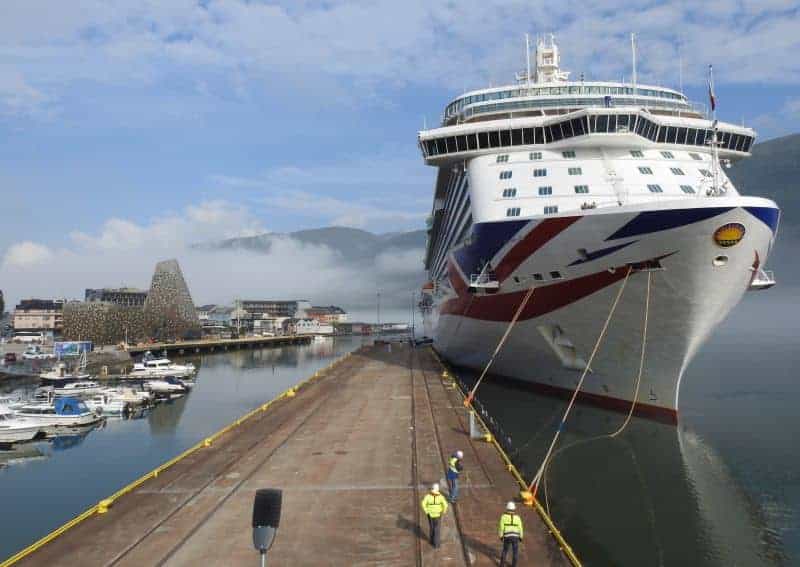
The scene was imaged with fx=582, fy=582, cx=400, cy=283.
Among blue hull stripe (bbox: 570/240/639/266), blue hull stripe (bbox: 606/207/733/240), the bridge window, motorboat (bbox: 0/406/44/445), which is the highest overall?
the bridge window

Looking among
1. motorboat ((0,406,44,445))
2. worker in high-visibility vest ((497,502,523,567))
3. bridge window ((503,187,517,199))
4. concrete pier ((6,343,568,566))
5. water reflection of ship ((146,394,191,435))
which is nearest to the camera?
worker in high-visibility vest ((497,502,523,567))

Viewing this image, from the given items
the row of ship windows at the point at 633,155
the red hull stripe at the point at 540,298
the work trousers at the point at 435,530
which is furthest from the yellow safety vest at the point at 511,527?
the row of ship windows at the point at 633,155

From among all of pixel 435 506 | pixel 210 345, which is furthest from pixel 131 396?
pixel 210 345

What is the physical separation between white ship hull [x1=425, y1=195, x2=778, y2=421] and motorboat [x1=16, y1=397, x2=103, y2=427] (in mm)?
23813

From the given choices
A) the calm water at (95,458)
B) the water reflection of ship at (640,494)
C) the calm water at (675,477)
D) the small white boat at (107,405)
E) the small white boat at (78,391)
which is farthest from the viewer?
the small white boat at (78,391)

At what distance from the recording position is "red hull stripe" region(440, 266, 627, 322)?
2092 centimetres

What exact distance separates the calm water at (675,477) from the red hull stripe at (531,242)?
23.1 feet

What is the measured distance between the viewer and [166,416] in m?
37.7

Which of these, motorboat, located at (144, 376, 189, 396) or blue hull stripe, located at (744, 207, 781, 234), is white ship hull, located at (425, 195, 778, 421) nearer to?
blue hull stripe, located at (744, 207, 781, 234)

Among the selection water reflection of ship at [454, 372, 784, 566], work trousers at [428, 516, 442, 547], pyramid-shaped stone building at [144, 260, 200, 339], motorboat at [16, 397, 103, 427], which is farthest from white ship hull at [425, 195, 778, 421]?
pyramid-shaped stone building at [144, 260, 200, 339]

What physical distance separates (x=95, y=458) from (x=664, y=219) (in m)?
25.9

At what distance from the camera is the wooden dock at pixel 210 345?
86.6m

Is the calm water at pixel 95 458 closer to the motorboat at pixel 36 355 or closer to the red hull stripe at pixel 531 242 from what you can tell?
the red hull stripe at pixel 531 242

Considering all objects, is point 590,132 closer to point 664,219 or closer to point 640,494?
point 664,219
